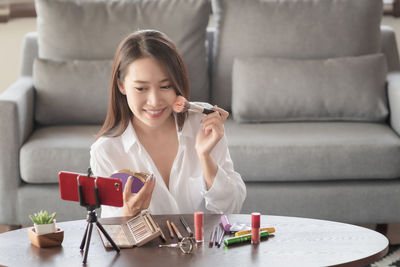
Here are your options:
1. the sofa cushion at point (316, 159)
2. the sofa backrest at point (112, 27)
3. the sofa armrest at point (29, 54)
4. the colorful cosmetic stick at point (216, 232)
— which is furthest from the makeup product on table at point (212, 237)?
the sofa armrest at point (29, 54)

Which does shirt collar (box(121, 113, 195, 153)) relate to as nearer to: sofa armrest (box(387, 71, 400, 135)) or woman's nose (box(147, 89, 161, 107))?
woman's nose (box(147, 89, 161, 107))

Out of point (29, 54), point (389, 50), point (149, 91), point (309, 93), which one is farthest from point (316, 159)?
point (29, 54)

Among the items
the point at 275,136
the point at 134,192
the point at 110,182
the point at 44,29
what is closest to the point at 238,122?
the point at 275,136

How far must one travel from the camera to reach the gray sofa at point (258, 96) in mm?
2564

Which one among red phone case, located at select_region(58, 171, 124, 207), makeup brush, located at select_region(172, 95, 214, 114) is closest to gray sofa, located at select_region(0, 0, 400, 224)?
makeup brush, located at select_region(172, 95, 214, 114)

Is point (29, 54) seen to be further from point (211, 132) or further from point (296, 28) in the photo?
point (211, 132)

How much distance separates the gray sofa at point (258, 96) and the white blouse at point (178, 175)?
78 centimetres

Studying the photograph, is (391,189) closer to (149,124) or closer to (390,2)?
(149,124)

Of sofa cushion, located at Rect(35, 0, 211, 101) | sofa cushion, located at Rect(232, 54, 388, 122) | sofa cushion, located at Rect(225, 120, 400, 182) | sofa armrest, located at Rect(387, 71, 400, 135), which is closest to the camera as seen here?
sofa cushion, located at Rect(225, 120, 400, 182)

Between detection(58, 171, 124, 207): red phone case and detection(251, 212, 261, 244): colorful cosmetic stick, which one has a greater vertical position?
detection(58, 171, 124, 207): red phone case

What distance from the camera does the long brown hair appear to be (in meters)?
1.66

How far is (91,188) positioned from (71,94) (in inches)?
65.8

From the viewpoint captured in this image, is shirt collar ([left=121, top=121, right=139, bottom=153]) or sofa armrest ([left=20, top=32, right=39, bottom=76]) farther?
sofa armrest ([left=20, top=32, right=39, bottom=76])

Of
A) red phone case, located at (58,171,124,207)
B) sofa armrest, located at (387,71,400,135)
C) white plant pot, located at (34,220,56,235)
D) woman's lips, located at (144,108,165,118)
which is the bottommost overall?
sofa armrest, located at (387,71,400,135)
